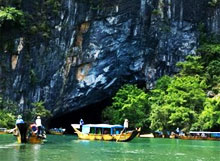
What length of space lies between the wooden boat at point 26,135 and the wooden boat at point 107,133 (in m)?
6.08

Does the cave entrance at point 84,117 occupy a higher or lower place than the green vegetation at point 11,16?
lower

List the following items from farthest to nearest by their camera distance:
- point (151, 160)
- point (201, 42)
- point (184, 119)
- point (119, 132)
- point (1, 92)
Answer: point (201, 42)
point (1, 92)
point (184, 119)
point (119, 132)
point (151, 160)

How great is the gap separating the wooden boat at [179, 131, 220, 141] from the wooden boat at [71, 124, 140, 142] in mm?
7155

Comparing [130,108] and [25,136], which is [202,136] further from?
[25,136]

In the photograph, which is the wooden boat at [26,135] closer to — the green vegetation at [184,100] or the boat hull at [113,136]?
the boat hull at [113,136]

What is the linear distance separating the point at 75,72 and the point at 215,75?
13181mm

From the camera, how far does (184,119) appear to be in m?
35.7

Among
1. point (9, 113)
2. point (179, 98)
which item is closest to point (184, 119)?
point (179, 98)

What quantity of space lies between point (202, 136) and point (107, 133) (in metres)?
8.54

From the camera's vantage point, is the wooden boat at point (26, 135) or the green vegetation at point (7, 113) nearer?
the wooden boat at point (26, 135)

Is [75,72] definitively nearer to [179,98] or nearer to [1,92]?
[1,92]

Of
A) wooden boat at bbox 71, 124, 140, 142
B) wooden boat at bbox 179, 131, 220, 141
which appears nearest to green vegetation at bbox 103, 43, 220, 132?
wooden boat at bbox 179, 131, 220, 141

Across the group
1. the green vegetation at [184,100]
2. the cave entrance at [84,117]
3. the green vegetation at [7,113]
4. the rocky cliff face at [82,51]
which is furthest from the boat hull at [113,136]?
the cave entrance at [84,117]

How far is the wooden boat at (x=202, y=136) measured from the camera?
108 feet
